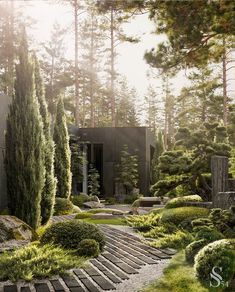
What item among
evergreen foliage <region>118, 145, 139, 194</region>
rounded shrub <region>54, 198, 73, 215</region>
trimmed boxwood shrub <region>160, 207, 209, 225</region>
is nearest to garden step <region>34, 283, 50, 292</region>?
trimmed boxwood shrub <region>160, 207, 209, 225</region>

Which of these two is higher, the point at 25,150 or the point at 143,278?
the point at 25,150

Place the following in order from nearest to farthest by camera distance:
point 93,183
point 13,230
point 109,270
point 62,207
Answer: point 109,270
point 13,230
point 62,207
point 93,183

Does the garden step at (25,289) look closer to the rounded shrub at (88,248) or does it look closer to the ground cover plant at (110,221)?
the rounded shrub at (88,248)

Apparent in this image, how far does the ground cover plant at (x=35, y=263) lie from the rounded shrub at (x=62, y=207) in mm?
9551

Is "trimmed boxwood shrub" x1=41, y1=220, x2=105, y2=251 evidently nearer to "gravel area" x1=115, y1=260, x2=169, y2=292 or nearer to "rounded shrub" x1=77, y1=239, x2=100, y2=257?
"rounded shrub" x1=77, y1=239, x2=100, y2=257

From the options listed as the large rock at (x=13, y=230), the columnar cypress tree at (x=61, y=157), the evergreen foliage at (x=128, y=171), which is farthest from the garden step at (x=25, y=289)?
the evergreen foliage at (x=128, y=171)

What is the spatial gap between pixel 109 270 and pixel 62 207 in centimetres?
1056

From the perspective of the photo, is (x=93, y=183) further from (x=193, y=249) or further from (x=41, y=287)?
(x=41, y=287)

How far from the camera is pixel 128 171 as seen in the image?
24047 mm

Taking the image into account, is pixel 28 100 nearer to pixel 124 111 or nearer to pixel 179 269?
pixel 179 269

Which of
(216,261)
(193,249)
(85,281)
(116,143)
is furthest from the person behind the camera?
(116,143)

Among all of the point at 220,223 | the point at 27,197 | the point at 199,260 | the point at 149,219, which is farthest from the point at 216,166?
the point at 199,260

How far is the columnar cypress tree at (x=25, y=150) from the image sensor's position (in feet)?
38.2

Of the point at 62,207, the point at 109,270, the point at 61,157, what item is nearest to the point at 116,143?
the point at 61,157
